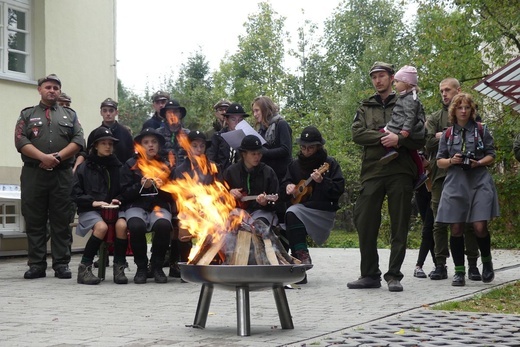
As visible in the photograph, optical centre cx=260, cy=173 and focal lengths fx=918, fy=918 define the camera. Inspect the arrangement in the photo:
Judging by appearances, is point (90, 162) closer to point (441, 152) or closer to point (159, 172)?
point (159, 172)

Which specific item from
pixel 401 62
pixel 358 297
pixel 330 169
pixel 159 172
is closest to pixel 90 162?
pixel 159 172

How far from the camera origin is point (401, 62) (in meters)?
56.3

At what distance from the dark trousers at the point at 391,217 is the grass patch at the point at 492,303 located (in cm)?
109

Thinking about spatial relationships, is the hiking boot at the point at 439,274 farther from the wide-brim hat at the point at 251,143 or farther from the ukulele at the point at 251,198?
the wide-brim hat at the point at 251,143

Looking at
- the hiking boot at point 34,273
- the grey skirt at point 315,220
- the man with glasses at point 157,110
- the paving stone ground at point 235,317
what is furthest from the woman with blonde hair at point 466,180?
the hiking boot at point 34,273

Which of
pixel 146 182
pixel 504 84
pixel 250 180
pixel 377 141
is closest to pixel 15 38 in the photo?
pixel 146 182

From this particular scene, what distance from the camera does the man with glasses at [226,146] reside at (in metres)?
12.2

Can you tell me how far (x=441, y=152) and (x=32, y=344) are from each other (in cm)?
577

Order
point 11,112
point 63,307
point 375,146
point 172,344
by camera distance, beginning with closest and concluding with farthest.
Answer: point 172,344 → point 63,307 → point 375,146 → point 11,112

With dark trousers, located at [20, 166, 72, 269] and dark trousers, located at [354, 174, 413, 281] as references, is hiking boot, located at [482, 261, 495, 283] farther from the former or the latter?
dark trousers, located at [20, 166, 72, 269]

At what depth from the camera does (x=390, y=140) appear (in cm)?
976

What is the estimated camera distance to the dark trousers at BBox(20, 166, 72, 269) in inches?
463

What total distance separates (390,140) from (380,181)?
0.54m

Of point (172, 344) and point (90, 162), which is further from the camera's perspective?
point (90, 162)
